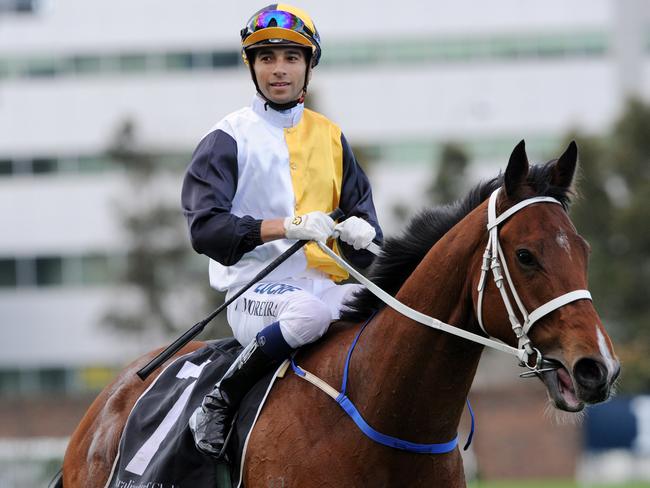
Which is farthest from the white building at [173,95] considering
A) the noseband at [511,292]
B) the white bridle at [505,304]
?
the noseband at [511,292]

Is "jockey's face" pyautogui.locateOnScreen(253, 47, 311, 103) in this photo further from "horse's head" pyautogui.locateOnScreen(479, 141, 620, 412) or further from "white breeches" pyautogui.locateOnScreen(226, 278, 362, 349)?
"horse's head" pyautogui.locateOnScreen(479, 141, 620, 412)

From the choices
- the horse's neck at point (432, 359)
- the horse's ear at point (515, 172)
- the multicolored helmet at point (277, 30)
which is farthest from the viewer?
the multicolored helmet at point (277, 30)

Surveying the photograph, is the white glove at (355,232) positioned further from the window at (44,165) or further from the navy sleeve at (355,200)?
the window at (44,165)

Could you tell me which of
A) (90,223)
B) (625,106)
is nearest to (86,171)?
(90,223)

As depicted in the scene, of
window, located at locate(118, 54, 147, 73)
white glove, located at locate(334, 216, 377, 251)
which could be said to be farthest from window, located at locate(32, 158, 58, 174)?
white glove, located at locate(334, 216, 377, 251)

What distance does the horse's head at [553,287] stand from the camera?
4.27 metres

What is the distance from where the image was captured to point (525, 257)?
4523 millimetres

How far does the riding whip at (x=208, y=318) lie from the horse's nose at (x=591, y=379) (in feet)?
5.08

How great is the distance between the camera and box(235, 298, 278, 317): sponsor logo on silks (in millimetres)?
5355

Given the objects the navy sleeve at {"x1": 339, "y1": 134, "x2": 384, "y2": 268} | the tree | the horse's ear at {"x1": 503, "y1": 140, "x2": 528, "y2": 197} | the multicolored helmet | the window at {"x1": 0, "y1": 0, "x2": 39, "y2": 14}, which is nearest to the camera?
the horse's ear at {"x1": 503, "y1": 140, "x2": 528, "y2": 197}

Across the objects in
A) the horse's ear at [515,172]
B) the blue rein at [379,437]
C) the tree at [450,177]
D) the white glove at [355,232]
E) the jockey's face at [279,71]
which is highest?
the jockey's face at [279,71]

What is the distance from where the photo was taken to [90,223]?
37.3m

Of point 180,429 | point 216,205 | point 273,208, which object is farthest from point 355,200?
point 180,429

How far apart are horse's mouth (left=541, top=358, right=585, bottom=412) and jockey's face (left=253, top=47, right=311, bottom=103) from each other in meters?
2.01
